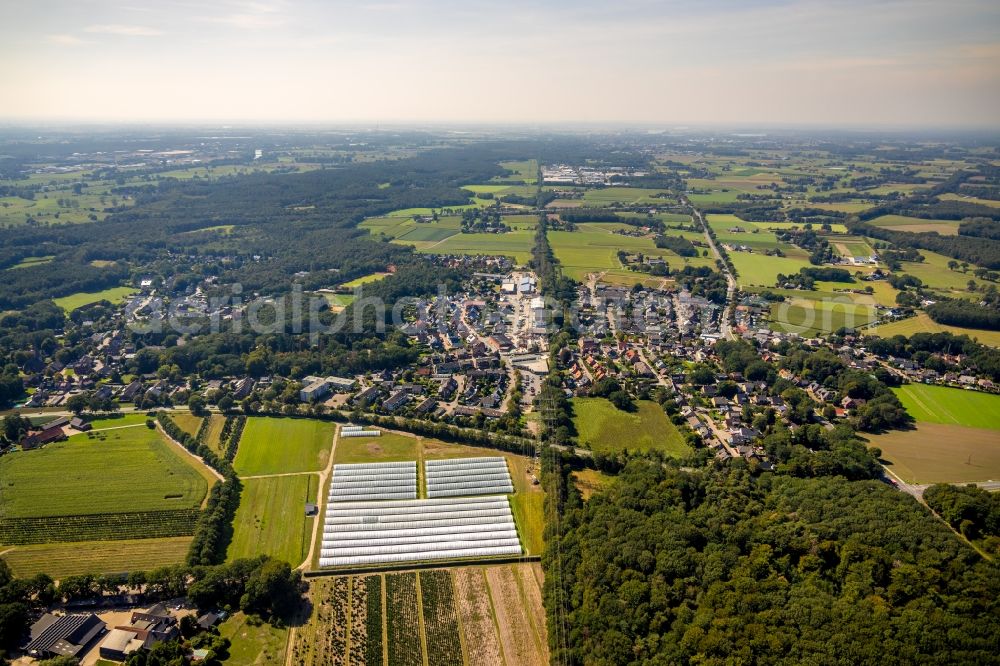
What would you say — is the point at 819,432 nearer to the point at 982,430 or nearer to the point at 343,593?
the point at 982,430

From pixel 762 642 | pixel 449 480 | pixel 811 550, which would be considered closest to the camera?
pixel 762 642

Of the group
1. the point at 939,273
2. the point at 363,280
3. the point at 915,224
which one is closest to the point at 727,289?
the point at 939,273

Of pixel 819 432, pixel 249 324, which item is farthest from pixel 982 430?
pixel 249 324

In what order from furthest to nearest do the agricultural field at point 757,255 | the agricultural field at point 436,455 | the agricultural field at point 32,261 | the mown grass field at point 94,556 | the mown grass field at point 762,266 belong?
the agricultural field at point 757,255 → the agricultural field at point 32,261 → the mown grass field at point 762,266 → the agricultural field at point 436,455 → the mown grass field at point 94,556

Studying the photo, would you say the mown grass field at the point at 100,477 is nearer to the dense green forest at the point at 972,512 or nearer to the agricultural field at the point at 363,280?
the agricultural field at the point at 363,280

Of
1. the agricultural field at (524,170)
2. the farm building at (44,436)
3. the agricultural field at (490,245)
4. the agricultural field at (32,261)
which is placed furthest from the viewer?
the agricultural field at (524,170)

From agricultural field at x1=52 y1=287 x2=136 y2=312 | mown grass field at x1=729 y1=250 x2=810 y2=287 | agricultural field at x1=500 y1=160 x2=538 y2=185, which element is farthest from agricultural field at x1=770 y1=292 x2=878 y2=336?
agricultural field at x1=500 y1=160 x2=538 y2=185

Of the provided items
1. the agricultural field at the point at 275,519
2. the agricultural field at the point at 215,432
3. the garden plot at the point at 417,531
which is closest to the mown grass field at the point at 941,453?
the garden plot at the point at 417,531
